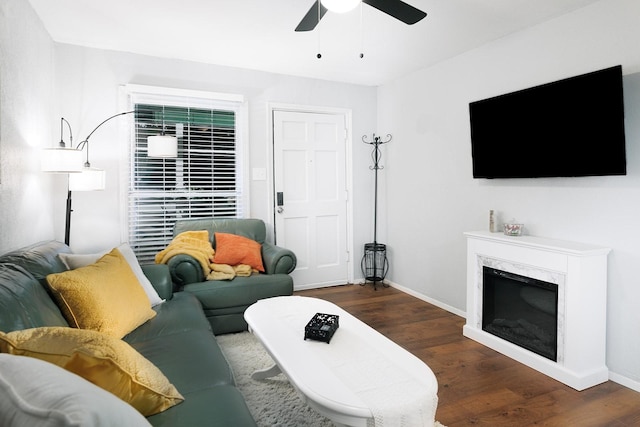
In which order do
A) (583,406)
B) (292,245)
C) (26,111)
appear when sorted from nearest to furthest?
(583,406) → (26,111) → (292,245)

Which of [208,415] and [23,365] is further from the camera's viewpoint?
[208,415]

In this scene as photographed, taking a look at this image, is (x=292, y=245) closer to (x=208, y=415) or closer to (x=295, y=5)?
(x=295, y=5)

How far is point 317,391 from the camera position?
1476mm

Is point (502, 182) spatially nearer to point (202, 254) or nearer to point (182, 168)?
point (202, 254)

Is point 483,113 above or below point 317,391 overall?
above

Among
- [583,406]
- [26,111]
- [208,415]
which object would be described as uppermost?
[26,111]

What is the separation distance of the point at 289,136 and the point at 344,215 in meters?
1.22

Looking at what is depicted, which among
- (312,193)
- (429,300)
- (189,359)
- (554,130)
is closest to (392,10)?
(554,130)

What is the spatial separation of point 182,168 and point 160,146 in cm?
51

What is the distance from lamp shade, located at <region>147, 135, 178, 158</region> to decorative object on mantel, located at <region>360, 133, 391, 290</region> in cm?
239

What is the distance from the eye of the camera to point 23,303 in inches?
59.5

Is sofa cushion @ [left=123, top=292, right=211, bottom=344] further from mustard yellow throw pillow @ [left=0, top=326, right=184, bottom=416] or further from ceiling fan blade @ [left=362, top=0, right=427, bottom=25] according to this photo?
ceiling fan blade @ [left=362, top=0, right=427, bottom=25]

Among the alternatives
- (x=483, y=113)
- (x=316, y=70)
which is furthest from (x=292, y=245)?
(x=483, y=113)

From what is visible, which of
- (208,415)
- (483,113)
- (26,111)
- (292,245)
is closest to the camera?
(208,415)
